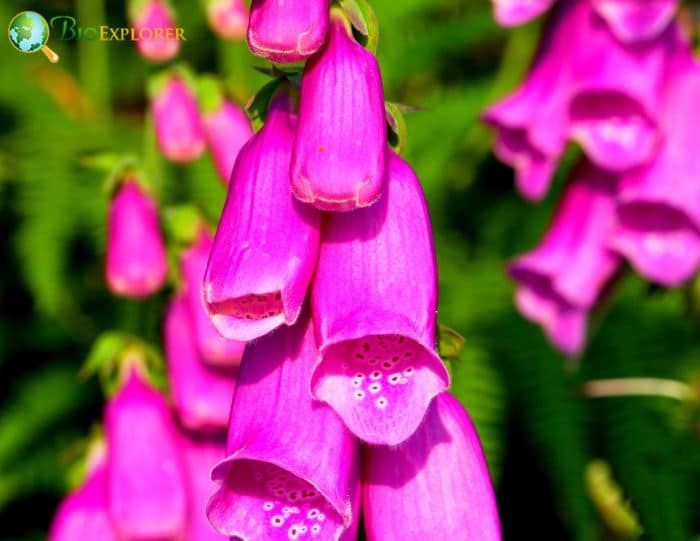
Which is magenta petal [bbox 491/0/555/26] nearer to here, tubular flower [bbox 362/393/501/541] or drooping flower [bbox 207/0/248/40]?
drooping flower [bbox 207/0/248/40]

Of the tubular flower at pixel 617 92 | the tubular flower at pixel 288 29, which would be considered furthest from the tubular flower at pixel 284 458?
the tubular flower at pixel 617 92

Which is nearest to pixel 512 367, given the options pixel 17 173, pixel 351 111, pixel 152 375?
pixel 152 375

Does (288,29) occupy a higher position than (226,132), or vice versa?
(288,29)

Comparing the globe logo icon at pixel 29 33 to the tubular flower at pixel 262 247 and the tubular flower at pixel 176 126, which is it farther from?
the tubular flower at pixel 262 247

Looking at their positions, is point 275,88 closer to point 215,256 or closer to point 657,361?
point 215,256

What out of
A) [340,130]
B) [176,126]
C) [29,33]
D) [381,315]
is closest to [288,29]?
[340,130]

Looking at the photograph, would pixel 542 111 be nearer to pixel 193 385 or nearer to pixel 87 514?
pixel 193 385
